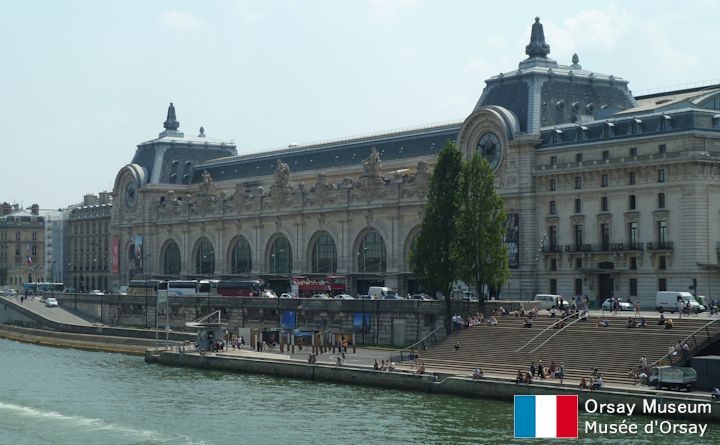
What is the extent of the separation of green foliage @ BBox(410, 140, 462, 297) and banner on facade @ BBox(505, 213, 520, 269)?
20.0 m

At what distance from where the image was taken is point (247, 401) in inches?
3214

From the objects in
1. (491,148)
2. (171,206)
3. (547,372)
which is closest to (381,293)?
(491,148)

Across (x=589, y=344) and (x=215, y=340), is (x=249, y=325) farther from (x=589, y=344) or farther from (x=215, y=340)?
(x=589, y=344)

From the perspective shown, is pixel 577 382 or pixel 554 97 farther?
pixel 554 97

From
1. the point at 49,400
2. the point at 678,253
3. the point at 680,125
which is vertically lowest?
the point at 49,400

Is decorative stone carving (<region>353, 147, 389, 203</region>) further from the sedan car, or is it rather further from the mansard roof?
the sedan car

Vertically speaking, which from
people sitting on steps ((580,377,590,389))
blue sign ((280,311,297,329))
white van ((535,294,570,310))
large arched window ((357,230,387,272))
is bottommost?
people sitting on steps ((580,377,590,389))

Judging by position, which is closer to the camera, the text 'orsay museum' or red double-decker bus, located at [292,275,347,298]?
the text 'orsay museum'

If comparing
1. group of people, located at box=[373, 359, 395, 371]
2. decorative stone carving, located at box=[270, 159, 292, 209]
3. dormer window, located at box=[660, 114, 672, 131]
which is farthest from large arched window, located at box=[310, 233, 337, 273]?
group of people, located at box=[373, 359, 395, 371]

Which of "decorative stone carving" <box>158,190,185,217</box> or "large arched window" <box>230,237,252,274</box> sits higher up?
"decorative stone carving" <box>158,190,185,217</box>

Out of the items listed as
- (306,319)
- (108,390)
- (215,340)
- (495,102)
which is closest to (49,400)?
(108,390)

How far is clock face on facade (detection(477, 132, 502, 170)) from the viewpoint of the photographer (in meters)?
123

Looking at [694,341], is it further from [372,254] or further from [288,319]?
[372,254]

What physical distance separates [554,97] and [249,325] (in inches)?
1402
